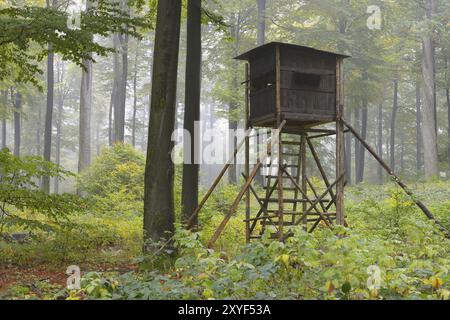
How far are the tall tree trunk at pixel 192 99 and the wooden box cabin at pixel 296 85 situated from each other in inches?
70.6

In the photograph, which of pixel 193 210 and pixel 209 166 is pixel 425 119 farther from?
pixel 209 166

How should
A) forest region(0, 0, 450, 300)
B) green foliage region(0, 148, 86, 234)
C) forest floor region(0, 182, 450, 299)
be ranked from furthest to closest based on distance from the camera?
green foliage region(0, 148, 86, 234)
forest region(0, 0, 450, 300)
forest floor region(0, 182, 450, 299)

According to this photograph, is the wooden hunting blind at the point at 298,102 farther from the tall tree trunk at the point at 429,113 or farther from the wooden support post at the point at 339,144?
the tall tree trunk at the point at 429,113

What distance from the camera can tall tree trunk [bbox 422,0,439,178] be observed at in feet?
81.4

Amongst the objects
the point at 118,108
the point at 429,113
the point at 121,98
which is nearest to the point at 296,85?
the point at 429,113

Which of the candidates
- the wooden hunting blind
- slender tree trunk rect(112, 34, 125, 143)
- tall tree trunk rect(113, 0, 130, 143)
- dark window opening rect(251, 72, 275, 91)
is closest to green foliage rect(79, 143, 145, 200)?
slender tree trunk rect(112, 34, 125, 143)

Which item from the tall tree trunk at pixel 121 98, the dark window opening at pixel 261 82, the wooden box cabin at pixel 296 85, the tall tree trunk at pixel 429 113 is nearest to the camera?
the wooden box cabin at pixel 296 85

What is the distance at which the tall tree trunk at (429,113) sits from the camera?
2481 centimetres

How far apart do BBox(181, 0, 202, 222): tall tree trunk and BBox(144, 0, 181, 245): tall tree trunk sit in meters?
1.69

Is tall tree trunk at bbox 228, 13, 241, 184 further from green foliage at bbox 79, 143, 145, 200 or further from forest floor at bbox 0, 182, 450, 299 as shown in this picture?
forest floor at bbox 0, 182, 450, 299

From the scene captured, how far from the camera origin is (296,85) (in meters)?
11.9

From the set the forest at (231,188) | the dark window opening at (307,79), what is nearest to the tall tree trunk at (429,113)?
the forest at (231,188)

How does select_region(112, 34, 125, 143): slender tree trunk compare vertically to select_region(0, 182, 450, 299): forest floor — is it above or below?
above
